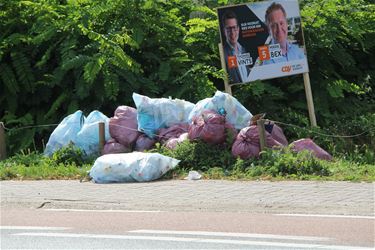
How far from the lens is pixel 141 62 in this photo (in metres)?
16.4

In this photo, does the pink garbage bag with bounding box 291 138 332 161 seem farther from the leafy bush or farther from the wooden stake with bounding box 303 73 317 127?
the leafy bush

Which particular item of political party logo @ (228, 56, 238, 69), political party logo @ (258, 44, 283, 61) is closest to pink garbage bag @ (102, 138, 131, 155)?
political party logo @ (228, 56, 238, 69)

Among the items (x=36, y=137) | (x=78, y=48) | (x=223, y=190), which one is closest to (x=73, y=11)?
(x=78, y=48)

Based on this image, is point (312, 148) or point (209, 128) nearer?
point (209, 128)

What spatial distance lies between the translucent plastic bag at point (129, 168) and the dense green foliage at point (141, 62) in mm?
3151

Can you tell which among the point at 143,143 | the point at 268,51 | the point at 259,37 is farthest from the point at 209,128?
the point at 259,37

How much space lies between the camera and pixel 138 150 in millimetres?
13555

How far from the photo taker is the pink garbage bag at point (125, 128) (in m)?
13.6

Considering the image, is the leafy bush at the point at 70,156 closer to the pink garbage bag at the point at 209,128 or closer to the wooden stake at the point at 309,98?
the pink garbage bag at the point at 209,128

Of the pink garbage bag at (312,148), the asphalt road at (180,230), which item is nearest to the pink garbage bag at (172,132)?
the pink garbage bag at (312,148)

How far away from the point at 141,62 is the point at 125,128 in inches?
121

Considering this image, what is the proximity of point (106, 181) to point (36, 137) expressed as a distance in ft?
15.1

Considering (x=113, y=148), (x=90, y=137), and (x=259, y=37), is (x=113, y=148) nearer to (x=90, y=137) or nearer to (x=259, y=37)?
(x=90, y=137)

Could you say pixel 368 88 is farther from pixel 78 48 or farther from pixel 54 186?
pixel 54 186
